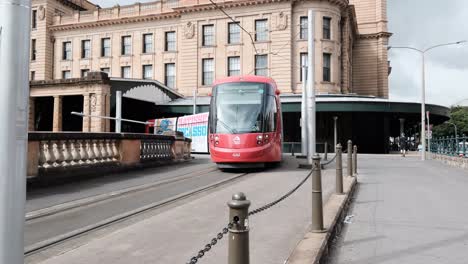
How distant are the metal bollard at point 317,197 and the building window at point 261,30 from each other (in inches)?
1495

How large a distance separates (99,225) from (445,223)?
18.7 ft

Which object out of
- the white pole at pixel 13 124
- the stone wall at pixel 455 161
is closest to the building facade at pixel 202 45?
the stone wall at pixel 455 161

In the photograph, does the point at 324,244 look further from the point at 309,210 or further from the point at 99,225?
the point at 99,225

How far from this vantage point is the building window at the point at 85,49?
172 feet

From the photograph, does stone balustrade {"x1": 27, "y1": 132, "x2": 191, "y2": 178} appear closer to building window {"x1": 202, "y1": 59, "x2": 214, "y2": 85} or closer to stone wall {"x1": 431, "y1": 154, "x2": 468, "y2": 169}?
stone wall {"x1": 431, "y1": 154, "x2": 468, "y2": 169}

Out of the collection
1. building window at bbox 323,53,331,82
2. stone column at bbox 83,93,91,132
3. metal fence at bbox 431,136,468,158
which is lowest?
metal fence at bbox 431,136,468,158

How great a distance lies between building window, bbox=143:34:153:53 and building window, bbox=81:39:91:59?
25.5 ft

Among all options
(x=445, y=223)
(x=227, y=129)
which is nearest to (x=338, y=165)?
(x=445, y=223)

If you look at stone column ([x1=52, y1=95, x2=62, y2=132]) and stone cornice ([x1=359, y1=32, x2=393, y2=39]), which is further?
stone cornice ([x1=359, y1=32, x2=393, y2=39])

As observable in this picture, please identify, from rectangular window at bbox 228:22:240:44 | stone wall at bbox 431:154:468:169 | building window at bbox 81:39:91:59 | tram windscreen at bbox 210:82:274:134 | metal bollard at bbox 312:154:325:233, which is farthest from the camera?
building window at bbox 81:39:91:59

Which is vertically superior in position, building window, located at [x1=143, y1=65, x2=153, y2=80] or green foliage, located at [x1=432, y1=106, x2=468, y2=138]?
building window, located at [x1=143, y1=65, x2=153, y2=80]

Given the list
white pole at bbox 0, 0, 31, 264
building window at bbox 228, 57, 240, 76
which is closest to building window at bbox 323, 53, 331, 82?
building window at bbox 228, 57, 240, 76

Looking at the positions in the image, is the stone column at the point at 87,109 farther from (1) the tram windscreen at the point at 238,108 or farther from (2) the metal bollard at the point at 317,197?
(2) the metal bollard at the point at 317,197

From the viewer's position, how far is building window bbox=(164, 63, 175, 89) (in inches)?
1868
